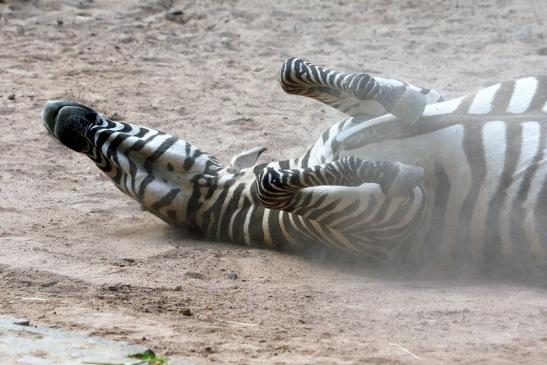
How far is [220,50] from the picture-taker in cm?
926

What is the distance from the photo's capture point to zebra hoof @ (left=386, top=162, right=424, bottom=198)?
460 centimetres

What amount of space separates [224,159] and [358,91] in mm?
1868

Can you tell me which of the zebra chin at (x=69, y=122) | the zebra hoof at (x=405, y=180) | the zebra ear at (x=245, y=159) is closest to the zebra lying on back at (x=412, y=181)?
the zebra hoof at (x=405, y=180)

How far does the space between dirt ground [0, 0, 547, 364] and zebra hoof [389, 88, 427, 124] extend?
750 millimetres

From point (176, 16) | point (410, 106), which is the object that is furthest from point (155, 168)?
point (176, 16)

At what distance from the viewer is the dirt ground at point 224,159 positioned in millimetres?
3959

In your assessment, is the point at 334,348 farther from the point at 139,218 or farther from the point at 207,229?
the point at 139,218

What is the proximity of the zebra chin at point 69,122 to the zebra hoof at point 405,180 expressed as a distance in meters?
1.82

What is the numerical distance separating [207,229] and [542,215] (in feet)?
6.01

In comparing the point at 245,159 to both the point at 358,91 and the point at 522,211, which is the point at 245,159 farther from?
the point at 522,211

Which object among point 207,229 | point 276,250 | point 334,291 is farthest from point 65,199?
point 334,291

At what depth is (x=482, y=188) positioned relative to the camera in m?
4.70

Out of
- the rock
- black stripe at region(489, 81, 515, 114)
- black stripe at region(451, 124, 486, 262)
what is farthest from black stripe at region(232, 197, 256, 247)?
the rock

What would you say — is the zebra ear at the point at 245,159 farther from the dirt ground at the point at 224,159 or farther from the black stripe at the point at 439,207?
the black stripe at the point at 439,207
